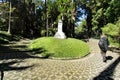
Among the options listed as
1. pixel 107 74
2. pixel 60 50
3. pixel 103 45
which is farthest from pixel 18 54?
pixel 107 74

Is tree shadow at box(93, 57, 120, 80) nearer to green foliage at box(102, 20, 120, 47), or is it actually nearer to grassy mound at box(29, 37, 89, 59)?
grassy mound at box(29, 37, 89, 59)

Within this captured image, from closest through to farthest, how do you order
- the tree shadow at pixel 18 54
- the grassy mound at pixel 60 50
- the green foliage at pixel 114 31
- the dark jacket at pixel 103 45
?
the dark jacket at pixel 103 45 < the tree shadow at pixel 18 54 < the grassy mound at pixel 60 50 < the green foliage at pixel 114 31

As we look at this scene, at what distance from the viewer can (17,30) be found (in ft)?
208

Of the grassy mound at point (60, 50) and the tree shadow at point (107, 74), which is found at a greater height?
the grassy mound at point (60, 50)

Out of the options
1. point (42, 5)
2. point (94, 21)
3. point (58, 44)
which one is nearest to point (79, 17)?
point (42, 5)

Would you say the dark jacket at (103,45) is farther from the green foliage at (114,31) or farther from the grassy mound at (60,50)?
the green foliage at (114,31)

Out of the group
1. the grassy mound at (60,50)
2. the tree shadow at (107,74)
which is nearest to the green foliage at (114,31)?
the grassy mound at (60,50)

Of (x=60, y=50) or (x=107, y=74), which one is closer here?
(x=107, y=74)

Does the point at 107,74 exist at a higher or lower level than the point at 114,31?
lower

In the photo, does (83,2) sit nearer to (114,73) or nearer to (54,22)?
(54,22)

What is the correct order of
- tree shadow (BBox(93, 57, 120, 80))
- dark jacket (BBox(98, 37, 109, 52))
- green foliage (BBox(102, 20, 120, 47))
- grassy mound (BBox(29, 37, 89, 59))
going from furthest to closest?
green foliage (BBox(102, 20, 120, 47)) → grassy mound (BBox(29, 37, 89, 59)) → dark jacket (BBox(98, 37, 109, 52)) → tree shadow (BBox(93, 57, 120, 80))

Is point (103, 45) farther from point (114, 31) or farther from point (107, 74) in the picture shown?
point (114, 31)

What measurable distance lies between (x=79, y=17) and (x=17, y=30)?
69.2 feet

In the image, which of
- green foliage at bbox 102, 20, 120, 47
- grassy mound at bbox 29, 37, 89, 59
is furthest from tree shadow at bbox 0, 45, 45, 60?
green foliage at bbox 102, 20, 120, 47
